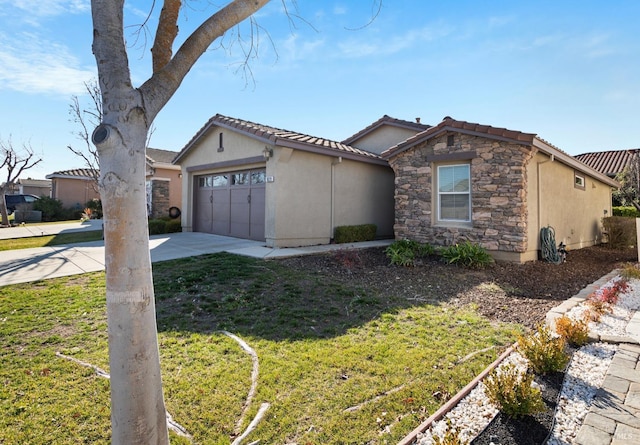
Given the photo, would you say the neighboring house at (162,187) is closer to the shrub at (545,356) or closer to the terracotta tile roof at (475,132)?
the terracotta tile roof at (475,132)

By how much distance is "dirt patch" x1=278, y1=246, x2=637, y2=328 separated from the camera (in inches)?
218

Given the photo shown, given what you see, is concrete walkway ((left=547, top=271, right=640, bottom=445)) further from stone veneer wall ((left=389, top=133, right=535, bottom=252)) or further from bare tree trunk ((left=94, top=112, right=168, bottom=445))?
stone veneer wall ((left=389, top=133, right=535, bottom=252))

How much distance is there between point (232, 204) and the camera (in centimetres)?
1215

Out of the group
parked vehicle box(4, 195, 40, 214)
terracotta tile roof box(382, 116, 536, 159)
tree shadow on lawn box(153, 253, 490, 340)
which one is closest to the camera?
tree shadow on lawn box(153, 253, 490, 340)

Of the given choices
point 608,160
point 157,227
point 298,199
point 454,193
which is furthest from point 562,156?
point 608,160

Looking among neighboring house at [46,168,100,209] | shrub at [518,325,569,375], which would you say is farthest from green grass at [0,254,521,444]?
neighboring house at [46,168,100,209]

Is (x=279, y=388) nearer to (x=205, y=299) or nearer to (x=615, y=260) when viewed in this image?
(x=205, y=299)

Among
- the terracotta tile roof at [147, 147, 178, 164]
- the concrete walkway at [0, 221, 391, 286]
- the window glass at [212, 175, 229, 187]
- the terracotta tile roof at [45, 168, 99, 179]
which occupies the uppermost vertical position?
the terracotta tile roof at [147, 147, 178, 164]

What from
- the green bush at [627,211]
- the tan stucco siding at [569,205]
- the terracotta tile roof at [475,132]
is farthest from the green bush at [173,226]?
the green bush at [627,211]

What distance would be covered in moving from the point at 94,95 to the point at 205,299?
12.3 metres

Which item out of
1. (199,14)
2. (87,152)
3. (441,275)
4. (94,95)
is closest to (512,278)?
(441,275)

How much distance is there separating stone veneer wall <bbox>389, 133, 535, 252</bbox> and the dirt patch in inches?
36.7

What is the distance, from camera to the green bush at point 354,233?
1110 centimetres

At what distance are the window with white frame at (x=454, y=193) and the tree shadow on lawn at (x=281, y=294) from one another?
2109 mm
